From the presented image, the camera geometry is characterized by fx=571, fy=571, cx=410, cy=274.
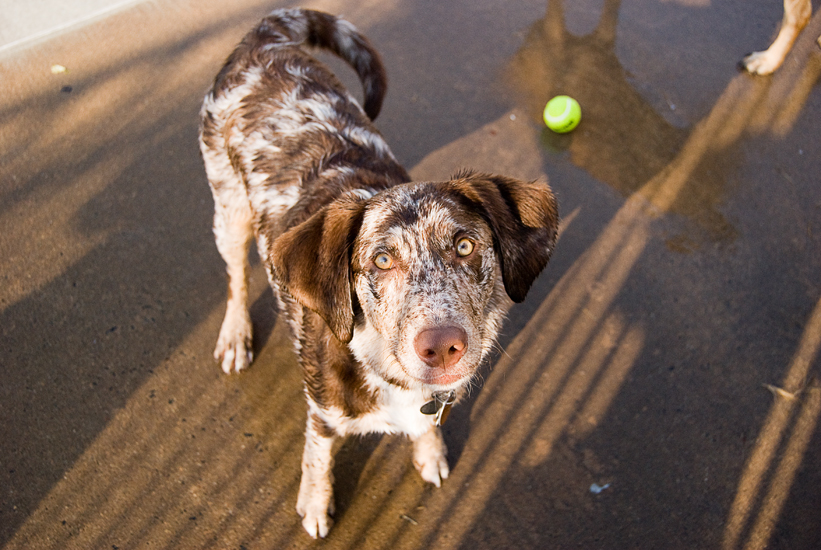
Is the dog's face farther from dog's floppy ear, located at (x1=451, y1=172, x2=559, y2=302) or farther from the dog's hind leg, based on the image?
the dog's hind leg

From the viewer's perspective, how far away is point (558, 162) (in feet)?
Answer: 13.4

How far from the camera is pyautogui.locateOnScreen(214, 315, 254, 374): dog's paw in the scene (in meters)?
3.08

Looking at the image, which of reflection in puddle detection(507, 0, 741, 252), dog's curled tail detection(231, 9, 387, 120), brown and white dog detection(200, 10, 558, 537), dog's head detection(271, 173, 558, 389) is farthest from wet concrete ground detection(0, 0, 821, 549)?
dog's head detection(271, 173, 558, 389)

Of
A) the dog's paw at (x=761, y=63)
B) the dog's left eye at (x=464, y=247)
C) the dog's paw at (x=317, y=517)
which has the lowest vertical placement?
the dog's paw at (x=317, y=517)

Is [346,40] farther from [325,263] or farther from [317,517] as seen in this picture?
[317,517]

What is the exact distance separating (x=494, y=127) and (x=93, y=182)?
2.85 metres

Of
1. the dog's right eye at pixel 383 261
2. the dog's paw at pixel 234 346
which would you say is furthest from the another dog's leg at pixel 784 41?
the dog's paw at pixel 234 346

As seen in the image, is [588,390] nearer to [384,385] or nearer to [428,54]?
[384,385]

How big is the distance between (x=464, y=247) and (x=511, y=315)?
1.43 metres

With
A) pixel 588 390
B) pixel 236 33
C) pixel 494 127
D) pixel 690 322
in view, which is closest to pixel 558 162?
pixel 494 127

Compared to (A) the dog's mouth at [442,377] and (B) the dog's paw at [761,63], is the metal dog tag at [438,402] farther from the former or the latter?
(B) the dog's paw at [761,63]

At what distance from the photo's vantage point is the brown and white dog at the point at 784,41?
14.0 feet

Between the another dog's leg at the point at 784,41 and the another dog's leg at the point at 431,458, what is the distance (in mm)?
4055

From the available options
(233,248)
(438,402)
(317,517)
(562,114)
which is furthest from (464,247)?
(562,114)
